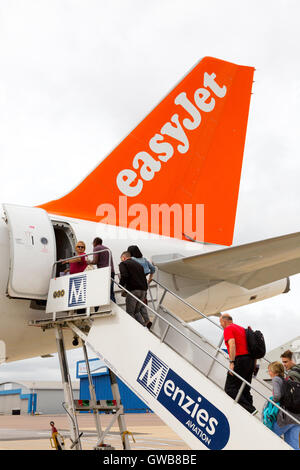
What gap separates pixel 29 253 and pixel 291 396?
5.07 m

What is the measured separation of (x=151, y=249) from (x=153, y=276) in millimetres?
919

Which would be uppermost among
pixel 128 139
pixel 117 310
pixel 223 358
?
pixel 128 139

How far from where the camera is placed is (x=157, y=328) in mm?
8961

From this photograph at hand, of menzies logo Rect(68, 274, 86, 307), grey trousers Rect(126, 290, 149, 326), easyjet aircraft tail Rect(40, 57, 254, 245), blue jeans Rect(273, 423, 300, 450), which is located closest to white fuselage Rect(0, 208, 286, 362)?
easyjet aircraft tail Rect(40, 57, 254, 245)

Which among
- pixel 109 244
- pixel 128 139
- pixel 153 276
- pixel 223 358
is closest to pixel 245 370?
pixel 223 358

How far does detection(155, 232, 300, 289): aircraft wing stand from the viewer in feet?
26.2

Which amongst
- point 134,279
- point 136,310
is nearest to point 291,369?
point 136,310

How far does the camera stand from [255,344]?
7.32 metres

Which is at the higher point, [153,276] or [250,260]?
[250,260]

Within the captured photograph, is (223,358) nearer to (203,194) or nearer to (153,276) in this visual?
(153,276)

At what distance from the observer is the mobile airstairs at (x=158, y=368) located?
21.6 ft

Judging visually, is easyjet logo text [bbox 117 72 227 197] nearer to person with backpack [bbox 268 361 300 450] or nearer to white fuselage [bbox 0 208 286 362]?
white fuselage [bbox 0 208 286 362]

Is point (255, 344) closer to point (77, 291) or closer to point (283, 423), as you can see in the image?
point (283, 423)

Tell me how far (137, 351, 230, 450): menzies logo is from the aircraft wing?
7.39ft
